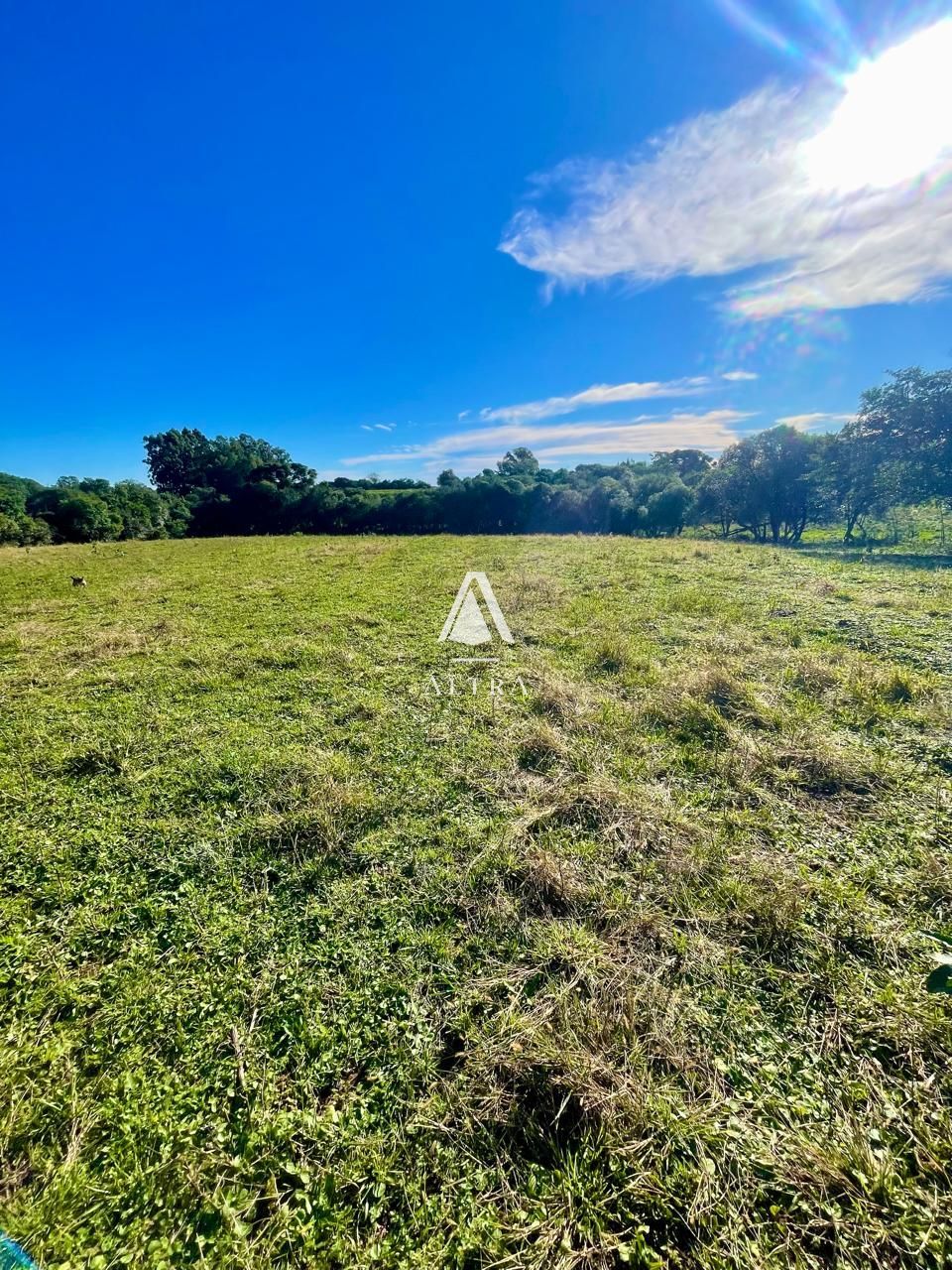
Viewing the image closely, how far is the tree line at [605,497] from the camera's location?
62.4 ft

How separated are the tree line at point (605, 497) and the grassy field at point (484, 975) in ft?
72.0

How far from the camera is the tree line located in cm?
1903

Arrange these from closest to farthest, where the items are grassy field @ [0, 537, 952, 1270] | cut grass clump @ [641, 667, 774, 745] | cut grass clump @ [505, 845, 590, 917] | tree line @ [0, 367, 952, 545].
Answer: grassy field @ [0, 537, 952, 1270]
cut grass clump @ [505, 845, 590, 917]
cut grass clump @ [641, 667, 774, 745]
tree line @ [0, 367, 952, 545]

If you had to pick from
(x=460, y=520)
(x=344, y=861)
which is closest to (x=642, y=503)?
(x=460, y=520)

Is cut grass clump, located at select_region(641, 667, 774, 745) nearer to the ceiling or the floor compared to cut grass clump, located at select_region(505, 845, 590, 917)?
nearer to the ceiling

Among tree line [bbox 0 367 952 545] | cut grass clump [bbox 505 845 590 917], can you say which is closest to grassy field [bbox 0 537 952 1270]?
cut grass clump [bbox 505 845 590 917]

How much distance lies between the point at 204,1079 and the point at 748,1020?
2.05 metres

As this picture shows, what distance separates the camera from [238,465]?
1895 inches

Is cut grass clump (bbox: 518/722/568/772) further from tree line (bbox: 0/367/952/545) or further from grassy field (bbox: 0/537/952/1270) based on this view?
tree line (bbox: 0/367/952/545)

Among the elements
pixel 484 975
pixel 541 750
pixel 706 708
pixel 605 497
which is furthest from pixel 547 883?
pixel 605 497

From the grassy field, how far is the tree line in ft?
72.0

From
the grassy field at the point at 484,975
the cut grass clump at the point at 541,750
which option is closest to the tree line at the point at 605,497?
the grassy field at the point at 484,975

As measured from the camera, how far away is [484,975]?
6.35ft

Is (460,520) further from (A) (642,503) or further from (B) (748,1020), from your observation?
(B) (748,1020)
